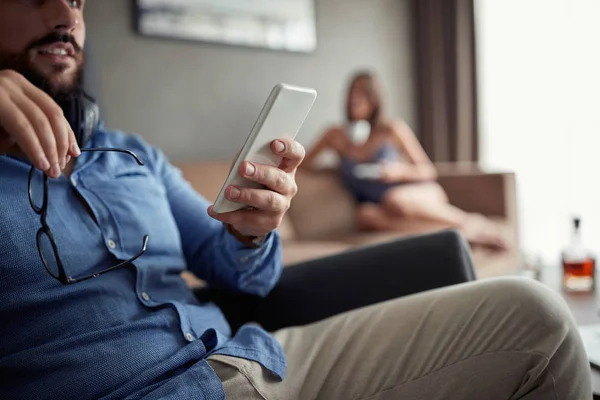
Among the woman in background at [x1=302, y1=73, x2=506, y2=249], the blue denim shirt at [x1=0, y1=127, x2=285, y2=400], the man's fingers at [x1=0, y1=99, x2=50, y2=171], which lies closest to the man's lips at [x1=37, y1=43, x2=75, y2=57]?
the blue denim shirt at [x1=0, y1=127, x2=285, y2=400]

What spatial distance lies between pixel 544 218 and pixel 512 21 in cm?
123

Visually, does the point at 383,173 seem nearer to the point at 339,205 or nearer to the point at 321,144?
the point at 339,205

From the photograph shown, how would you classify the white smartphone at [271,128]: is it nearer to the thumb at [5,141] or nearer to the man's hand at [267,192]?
the man's hand at [267,192]

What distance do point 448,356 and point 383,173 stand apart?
197 cm

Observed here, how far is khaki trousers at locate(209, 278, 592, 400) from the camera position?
2.14 feet

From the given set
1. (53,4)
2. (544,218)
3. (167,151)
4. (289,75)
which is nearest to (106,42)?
(167,151)

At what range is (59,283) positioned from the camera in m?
0.71

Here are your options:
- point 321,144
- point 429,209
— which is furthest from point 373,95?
point 429,209

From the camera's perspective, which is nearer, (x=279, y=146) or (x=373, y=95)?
(x=279, y=146)

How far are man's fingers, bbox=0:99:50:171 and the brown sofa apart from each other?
5.35ft

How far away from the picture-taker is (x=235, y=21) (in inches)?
119

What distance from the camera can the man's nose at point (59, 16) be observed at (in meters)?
0.77

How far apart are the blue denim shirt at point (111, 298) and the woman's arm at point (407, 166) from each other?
174 cm

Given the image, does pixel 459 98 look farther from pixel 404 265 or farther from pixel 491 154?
pixel 404 265
